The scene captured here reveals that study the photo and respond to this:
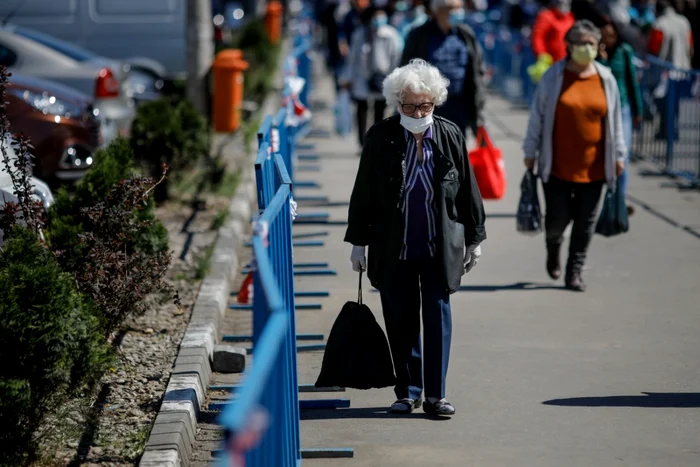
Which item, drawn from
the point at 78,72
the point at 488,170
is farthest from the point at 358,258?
the point at 78,72

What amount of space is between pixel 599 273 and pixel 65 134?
4652 millimetres

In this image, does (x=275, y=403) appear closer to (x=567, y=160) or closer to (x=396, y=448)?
(x=396, y=448)

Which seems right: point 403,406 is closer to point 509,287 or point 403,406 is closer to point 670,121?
point 509,287

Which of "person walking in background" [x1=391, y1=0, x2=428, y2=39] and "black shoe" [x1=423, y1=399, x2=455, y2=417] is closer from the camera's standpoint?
"black shoe" [x1=423, y1=399, x2=455, y2=417]

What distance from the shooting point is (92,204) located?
6.77m

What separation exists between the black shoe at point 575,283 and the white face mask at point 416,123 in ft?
10.2

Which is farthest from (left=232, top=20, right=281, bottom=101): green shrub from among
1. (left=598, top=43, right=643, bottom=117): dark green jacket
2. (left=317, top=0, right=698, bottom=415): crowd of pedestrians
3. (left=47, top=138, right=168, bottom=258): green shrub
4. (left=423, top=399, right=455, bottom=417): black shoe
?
(left=423, top=399, right=455, bottom=417): black shoe

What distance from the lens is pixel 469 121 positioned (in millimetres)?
10156

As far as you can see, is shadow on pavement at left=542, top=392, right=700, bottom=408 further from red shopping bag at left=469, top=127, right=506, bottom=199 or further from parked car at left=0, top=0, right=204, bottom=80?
parked car at left=0, top=0, right=204, bottom=80

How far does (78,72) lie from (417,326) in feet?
27.6

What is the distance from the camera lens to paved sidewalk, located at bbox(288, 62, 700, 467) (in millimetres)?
5398

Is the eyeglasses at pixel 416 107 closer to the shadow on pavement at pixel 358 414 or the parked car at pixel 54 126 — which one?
the shadow on pavement at pixel 358 414

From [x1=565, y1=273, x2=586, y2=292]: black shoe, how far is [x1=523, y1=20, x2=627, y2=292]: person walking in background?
0.63 ft

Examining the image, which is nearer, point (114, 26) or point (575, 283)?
point (575, 283)
